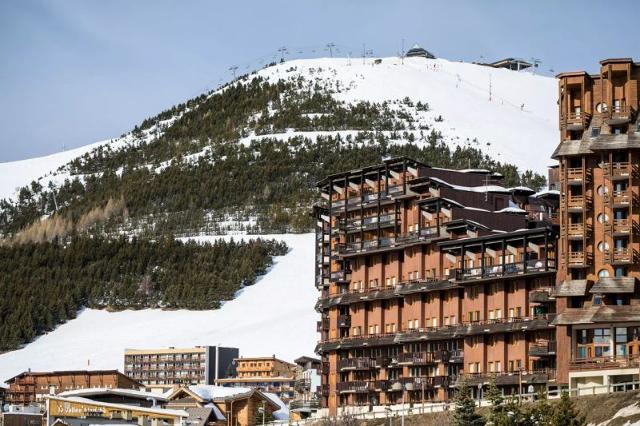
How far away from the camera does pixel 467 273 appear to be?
14038 centimetres

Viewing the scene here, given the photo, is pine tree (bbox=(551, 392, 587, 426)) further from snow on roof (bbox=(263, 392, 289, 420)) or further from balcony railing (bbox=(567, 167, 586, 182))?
snow on roof (bbox=(263, 392, 289, 420))

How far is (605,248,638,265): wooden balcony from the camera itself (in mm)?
123625

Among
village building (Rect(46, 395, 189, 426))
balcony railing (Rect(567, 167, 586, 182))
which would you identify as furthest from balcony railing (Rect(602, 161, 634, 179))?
village building (Rect(46, 395, 189, 426))

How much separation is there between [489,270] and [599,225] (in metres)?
14.1

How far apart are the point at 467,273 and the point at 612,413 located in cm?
3676

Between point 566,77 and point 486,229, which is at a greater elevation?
point 566,77

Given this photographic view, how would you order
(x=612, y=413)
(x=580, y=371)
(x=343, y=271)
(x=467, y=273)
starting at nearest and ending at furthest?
(x=612, y=413)
(x=580, y=371)
(x=467, y=273)
(x=343, y=271)

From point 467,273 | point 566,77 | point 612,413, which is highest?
point 566,77

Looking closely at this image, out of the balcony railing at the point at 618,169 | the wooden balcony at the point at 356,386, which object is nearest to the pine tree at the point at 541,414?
the balcony railing at the point at 618,169

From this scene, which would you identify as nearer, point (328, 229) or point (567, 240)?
point (567, 240)

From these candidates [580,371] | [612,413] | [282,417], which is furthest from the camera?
[282,417]

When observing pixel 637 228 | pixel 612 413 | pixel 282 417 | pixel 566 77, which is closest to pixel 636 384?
pixel 612 413

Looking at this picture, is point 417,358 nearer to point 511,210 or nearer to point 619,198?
point 511,210

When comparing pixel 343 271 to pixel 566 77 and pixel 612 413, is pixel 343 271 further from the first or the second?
pixel 612 413
